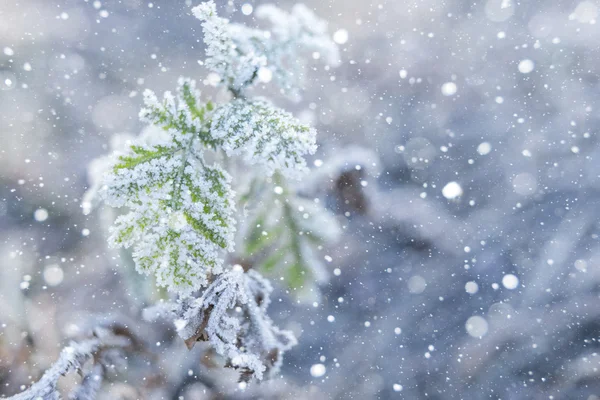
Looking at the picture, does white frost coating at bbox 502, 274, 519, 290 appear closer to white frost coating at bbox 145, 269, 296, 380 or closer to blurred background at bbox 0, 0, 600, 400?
blurred background at bbox 0, 0, 600, 400

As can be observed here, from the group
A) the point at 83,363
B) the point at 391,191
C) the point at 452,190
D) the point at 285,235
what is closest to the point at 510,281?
the point at 452,190

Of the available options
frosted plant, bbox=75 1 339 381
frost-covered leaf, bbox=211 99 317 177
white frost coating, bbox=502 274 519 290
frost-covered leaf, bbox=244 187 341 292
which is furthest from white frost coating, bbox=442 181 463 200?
frost-covered leaf, bbox=211 99 317 177

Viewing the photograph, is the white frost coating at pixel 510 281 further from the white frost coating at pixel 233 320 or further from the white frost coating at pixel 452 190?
the white frost coating at pixel 233 320

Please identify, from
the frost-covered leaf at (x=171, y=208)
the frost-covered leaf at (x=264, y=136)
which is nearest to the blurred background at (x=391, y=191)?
the frost-covered leaf at (x=264, y=136)

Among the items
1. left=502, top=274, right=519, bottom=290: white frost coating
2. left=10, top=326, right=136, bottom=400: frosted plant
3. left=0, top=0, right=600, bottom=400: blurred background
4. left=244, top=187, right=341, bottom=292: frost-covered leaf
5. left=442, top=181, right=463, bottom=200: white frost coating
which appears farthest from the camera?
left=502, top=274, right=519, bottom=290: white frost coating

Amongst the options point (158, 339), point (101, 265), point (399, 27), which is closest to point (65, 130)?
point (101, 265)

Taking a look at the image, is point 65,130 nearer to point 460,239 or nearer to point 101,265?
point 101,265
